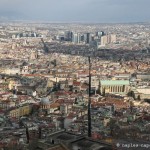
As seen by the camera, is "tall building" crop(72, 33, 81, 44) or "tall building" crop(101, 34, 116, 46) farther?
"tall building" crop(72, 33, 81, 44)

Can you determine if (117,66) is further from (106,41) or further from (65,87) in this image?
(106,41)

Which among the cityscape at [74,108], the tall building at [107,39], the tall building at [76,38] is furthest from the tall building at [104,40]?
the cityscape at [74,108]

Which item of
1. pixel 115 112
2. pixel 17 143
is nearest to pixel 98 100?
pixel 115 112

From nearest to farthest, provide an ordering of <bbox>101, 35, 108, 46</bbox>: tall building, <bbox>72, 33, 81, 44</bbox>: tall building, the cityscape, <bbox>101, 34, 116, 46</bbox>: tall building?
the cityscape < <bbox>101, 35, 108, 46</bbox>: tall building < <bbox>101, 34, 116, 46</bbox>: tall building < <bbox>72, 33, 81, 44</bbox>: tall building

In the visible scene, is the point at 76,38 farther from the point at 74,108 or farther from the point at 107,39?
the point at 74,108

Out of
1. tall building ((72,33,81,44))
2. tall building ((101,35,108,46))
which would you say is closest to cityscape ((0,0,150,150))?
tall building ((101,35,108,46))

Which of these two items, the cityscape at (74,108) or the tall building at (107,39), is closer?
the cityscape at (74,108)

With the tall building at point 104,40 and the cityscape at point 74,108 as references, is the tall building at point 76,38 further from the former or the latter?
the cityscape at point 74,108

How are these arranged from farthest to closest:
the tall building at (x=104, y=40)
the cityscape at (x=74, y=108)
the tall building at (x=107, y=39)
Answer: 1. the tall building at (x=107, y=39)
2. the tall building at (x=104, y=40)
3. the cityscape at (x=74, y=108)

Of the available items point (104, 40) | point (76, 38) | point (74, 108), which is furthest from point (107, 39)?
point (74, 108)

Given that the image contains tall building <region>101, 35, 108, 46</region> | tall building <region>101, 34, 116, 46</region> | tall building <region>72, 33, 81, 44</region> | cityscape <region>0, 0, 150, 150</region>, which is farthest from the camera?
tall building <region>72, 33, 81, 44</region>

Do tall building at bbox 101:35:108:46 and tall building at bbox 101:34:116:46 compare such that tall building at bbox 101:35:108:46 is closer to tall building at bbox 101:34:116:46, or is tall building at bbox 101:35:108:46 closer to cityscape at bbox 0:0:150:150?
tall building at bbox 101:34:116:46
